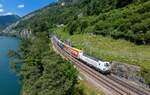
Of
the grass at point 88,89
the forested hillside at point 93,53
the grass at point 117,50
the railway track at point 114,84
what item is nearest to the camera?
the railway track at point 114,84

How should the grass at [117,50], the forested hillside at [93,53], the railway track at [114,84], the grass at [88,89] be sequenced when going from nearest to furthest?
1. the railway track at [114,84]
2. the grass at [88,89]
3. the forested hillside at [93,53]
4. the grass at [117,50]

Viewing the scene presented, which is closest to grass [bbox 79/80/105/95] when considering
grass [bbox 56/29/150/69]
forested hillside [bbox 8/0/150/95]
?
forested hillside [bbox 8/0/150/95]

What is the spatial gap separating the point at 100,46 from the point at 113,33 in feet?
30.7

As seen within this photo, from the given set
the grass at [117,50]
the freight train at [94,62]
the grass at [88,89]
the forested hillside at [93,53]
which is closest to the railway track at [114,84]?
the freight train at [94,62]

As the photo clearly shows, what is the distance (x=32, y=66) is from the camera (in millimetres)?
88125

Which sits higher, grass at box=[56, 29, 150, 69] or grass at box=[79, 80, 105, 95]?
grass at box=[56, 29, 150, 69]

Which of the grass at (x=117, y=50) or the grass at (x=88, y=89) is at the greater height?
the grass at (x=117, y=50)

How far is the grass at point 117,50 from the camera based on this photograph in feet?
224

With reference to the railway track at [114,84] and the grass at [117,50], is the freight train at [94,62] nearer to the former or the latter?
the railway track at [114,84]

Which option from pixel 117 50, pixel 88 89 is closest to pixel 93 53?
pixel 117 50

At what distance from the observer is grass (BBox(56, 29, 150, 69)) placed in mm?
68188

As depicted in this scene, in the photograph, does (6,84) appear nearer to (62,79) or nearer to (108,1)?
(62,79)

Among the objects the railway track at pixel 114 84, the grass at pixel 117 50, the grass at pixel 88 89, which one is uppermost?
the grass at pixel 117 50

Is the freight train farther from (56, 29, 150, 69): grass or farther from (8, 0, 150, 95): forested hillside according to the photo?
(8, 0, 150, 95): forested hillside
